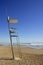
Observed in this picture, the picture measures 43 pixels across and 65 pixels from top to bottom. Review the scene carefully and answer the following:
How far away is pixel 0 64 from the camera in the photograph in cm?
1228

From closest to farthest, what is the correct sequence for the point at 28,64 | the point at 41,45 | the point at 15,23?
the point at 28,64, the point at 15,23, the point at 41,45

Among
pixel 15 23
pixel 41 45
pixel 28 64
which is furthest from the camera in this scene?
pixel 41 45

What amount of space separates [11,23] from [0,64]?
302cm

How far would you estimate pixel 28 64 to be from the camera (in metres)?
12.1

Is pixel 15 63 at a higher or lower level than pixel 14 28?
lower

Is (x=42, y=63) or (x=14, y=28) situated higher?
(x=14, y=28)

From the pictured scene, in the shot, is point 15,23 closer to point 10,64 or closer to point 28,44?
point 10,64

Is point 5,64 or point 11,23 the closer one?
point 5,64

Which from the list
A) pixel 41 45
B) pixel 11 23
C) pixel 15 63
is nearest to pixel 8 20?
pixel 11 23

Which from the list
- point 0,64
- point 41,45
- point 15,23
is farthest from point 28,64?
point 41,45

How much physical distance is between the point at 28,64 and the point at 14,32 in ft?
10.3

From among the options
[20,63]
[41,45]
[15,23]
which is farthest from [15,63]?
[41,45]

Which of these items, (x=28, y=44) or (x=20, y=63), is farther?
(x=28, y=44)

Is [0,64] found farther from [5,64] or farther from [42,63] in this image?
[42,63]
